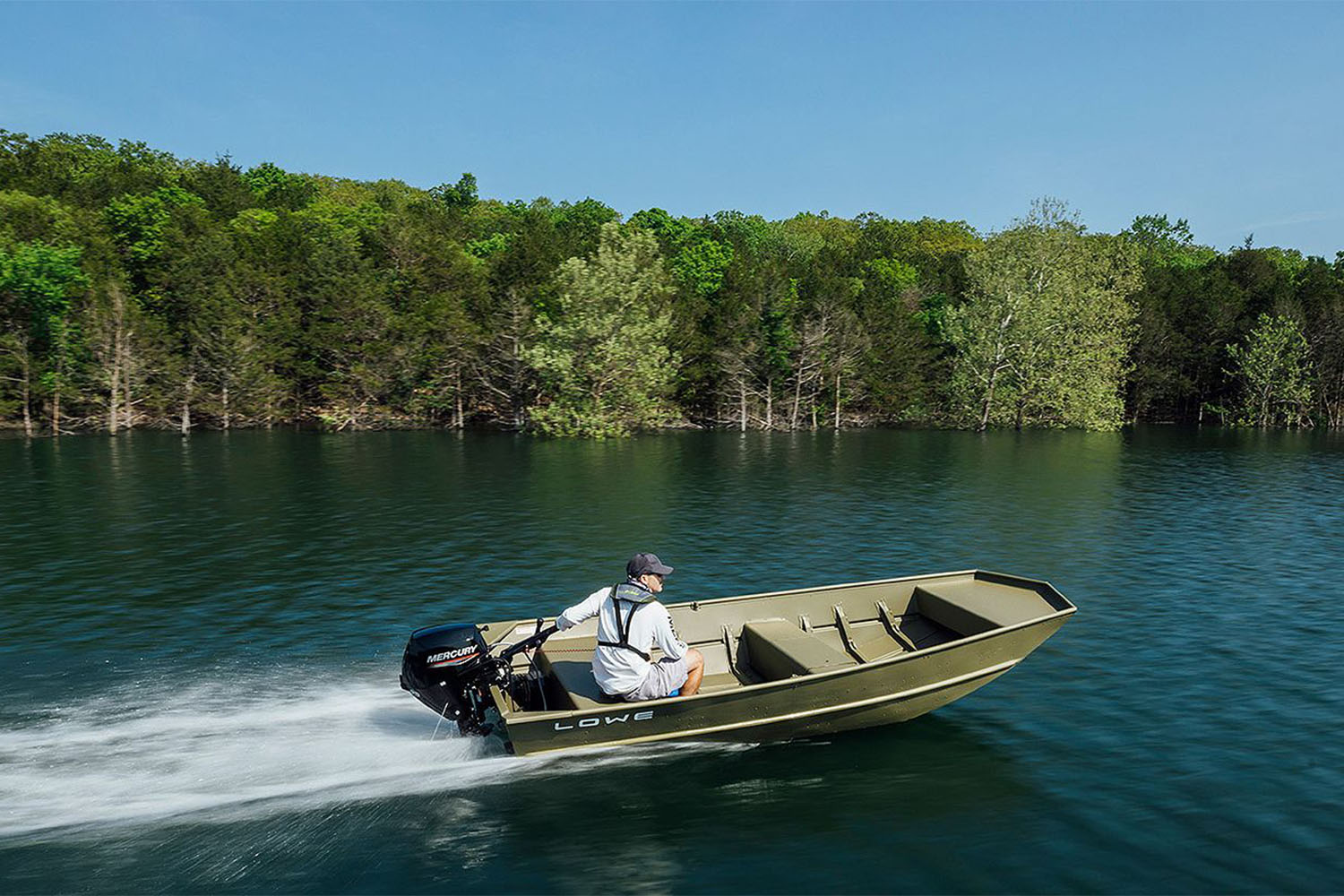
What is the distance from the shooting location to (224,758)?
11.6 metres

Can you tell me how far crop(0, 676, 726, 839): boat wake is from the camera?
10.4 m

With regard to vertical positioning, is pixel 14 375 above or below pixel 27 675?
above

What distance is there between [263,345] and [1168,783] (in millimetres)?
71479

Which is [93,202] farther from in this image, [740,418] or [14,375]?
[740,418]

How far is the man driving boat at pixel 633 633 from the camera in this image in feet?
35.6

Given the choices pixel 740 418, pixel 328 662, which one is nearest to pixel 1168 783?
pixel 328 662

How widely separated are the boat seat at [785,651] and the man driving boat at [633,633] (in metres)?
2.09

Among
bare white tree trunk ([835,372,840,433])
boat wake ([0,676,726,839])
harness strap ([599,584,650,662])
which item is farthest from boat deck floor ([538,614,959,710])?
bare white tree trunk ([835,372,840,433])

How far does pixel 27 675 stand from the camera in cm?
1507

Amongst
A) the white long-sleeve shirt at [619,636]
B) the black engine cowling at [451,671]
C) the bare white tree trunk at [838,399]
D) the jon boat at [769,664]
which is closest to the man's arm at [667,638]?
the white long-sleeve shirt at [619,636]

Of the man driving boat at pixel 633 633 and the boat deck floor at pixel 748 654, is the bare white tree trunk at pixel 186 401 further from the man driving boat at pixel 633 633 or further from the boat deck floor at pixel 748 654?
the man driving boat at pixel 633 633

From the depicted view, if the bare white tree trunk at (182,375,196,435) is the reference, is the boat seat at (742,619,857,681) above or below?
below

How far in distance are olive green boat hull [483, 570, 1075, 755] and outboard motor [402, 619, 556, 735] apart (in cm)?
40

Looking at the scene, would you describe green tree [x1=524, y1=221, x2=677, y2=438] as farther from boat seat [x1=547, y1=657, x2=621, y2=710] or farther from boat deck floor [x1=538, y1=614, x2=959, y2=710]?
boat seat [x1=547, y1=657, x2=621, y2=710]
